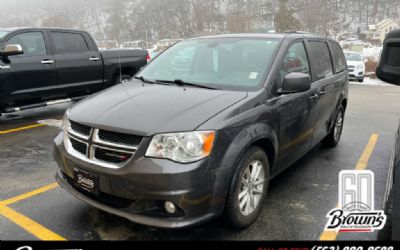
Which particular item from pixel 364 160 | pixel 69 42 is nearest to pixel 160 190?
pixel 364 160

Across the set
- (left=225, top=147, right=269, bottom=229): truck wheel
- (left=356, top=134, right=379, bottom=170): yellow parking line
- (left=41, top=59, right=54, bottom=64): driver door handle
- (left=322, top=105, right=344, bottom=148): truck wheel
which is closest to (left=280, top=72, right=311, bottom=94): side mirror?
(left=225, top=147, right=269, bottom=229): truck wheel

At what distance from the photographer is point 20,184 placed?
13.9ft

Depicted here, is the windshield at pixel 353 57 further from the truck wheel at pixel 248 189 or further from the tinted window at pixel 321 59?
the truck wheel at pixel 248 189

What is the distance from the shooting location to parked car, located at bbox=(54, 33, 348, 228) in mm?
2666

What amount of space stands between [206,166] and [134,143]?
574 millimetres

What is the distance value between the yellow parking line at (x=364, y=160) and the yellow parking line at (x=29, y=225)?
2281 mm

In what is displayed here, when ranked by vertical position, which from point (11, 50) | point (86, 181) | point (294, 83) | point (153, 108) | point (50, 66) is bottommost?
point (86, 181)

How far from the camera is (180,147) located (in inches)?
105

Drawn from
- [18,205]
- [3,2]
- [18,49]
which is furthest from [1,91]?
A: [3,2]

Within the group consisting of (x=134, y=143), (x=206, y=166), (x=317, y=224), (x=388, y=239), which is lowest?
(x=317, y=224)

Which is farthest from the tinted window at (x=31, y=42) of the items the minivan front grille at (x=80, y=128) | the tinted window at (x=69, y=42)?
the minivan front grille at (x=80, y=128)

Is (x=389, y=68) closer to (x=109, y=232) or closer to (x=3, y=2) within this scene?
(x=109, y=232)

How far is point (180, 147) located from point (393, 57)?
58.6 inches

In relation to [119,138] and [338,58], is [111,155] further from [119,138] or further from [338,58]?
[338,58]
